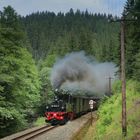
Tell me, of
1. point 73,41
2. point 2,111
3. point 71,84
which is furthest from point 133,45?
point 73,41

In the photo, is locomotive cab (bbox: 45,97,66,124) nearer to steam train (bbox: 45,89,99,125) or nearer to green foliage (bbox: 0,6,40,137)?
steam train (bbox: 45,89,99,125)

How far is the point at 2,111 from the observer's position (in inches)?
1480

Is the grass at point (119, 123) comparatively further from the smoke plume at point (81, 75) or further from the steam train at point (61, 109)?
the smoke plume at point (81, 75)

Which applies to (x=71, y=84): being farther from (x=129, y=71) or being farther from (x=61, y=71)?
(x=129, y=71)

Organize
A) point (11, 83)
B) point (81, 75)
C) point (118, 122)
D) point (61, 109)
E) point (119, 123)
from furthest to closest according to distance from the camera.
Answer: point (81, 75) < point (61, 109) < point (11, 83) < point (118, 122) < point (119, 123)

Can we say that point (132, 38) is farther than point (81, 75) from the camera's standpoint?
No

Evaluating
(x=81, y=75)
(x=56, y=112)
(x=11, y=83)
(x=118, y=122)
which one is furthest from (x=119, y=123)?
(x=81, y=75)

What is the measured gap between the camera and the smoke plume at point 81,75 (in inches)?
1976

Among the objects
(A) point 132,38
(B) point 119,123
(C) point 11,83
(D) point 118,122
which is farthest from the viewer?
(A) point 132,38

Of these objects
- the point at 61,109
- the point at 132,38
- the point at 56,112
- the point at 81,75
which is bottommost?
the point at 56,112

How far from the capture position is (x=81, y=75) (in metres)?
62.2

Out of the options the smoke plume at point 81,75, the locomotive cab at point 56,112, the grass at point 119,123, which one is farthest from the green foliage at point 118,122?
the smoke plume at point 81,75

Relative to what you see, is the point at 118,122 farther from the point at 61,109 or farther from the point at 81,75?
the point at 81,75

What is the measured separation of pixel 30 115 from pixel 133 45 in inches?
1116
